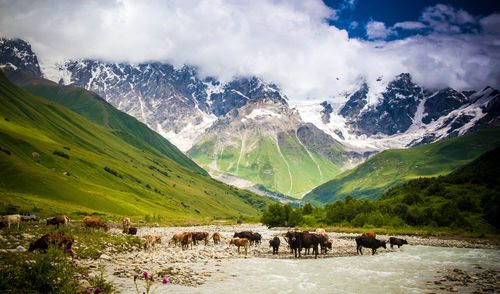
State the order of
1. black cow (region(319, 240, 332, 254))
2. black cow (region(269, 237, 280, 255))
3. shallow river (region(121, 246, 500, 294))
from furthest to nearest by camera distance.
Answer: black cow (region(269, 237, 280, 255)) → black cow (region(319, 240, 332, 254)) → shallow river (region(121, 246, 500, 294))

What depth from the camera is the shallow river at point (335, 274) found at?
25922 mm

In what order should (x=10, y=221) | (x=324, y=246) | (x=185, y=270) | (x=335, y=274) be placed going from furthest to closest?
(x=324, y=246) → (x=10, y=221) → (x=335, y=274) → (x=185, y=270)

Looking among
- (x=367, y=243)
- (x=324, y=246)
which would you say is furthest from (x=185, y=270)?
(x=367, y=243)

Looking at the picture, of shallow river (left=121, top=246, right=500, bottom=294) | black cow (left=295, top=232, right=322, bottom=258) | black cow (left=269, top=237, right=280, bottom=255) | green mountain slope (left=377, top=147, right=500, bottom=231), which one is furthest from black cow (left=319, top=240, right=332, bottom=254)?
green mountain slope (left=377, top=147, right=500, bottom=231)

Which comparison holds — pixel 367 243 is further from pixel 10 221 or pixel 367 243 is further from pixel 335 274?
pixel 10 221

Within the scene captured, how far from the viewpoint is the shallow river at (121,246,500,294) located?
85.0 feet

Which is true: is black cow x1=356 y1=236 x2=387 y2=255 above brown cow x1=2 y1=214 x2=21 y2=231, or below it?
below

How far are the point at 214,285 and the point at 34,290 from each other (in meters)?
14.0

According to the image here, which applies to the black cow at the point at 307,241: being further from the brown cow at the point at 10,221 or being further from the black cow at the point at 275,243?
the brown cow at the point at 10,221

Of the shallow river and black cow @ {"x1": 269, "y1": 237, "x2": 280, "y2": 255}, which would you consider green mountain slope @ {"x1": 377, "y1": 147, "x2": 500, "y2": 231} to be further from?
black cow @ {"x1": 269, "y1": 237, "x2": 280, "y2": 255}

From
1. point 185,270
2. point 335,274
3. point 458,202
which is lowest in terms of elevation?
point 335,274

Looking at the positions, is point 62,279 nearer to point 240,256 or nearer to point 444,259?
point 240,256

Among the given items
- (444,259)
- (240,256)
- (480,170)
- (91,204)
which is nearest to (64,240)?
(240,256)

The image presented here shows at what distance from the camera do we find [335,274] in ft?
106
